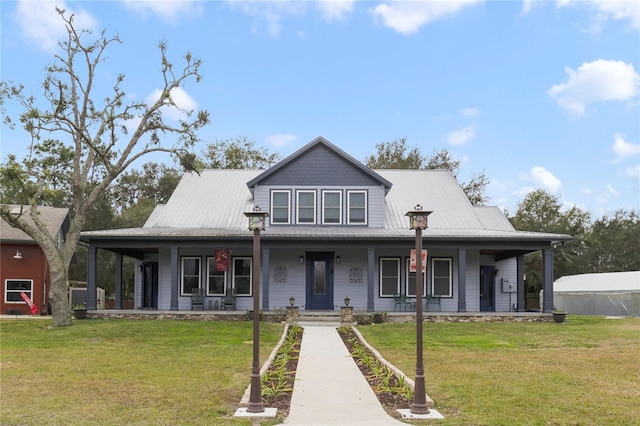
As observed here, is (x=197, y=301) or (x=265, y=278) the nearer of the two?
(x=265, y=278)

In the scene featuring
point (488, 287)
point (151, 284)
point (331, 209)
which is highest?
point (331, 209)

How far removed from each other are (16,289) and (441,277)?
63.2 feet

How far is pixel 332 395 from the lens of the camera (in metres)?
9.51

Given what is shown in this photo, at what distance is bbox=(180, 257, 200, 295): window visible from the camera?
25.2 meters

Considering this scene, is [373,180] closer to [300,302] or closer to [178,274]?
[300,302]

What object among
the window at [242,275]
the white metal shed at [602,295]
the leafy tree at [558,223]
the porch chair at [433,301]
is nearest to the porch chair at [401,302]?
the porch chair at [433,301]

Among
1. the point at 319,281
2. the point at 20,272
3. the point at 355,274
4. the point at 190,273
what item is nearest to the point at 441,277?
the point at 355,274

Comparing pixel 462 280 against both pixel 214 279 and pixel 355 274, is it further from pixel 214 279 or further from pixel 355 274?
pixel 214 279

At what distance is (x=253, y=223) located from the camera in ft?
30.9

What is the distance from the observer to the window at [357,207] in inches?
987

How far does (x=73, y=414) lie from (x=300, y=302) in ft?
55.6

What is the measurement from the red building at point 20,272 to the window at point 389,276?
16105 millimetres

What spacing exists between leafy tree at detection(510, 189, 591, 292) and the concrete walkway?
35989 millimetres

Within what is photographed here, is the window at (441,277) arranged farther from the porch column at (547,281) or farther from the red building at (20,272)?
the red building at (20,272)
